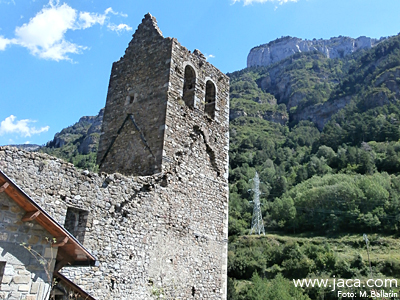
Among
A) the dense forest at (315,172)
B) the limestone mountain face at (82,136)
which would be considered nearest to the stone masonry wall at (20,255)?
the dense forest at (315,172)

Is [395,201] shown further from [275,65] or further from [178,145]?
[275,65]

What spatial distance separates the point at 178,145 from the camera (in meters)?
10.3

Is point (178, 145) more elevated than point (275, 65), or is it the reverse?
point (275, 65)

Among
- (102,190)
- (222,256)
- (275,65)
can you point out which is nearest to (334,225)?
(222,256)

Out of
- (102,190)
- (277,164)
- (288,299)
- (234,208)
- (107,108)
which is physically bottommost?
(288,299)

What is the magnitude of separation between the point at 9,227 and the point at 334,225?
217ft

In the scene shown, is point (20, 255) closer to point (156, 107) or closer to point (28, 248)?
point (28, 248)

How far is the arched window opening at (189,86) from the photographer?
37.9 ft

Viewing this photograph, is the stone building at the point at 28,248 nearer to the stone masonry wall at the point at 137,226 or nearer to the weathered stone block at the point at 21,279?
the weathered stone block at the point at 21,279

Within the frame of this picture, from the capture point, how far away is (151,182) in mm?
8922

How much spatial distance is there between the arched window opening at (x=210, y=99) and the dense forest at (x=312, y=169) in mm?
16970

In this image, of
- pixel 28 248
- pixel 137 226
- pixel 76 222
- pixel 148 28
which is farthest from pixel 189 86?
pixel 28 248

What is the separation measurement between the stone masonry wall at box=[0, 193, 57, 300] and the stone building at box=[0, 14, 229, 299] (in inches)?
61.1

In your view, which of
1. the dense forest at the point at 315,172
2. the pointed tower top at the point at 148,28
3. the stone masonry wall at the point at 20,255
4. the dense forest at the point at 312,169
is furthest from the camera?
the dense forest at the point at 315,172
